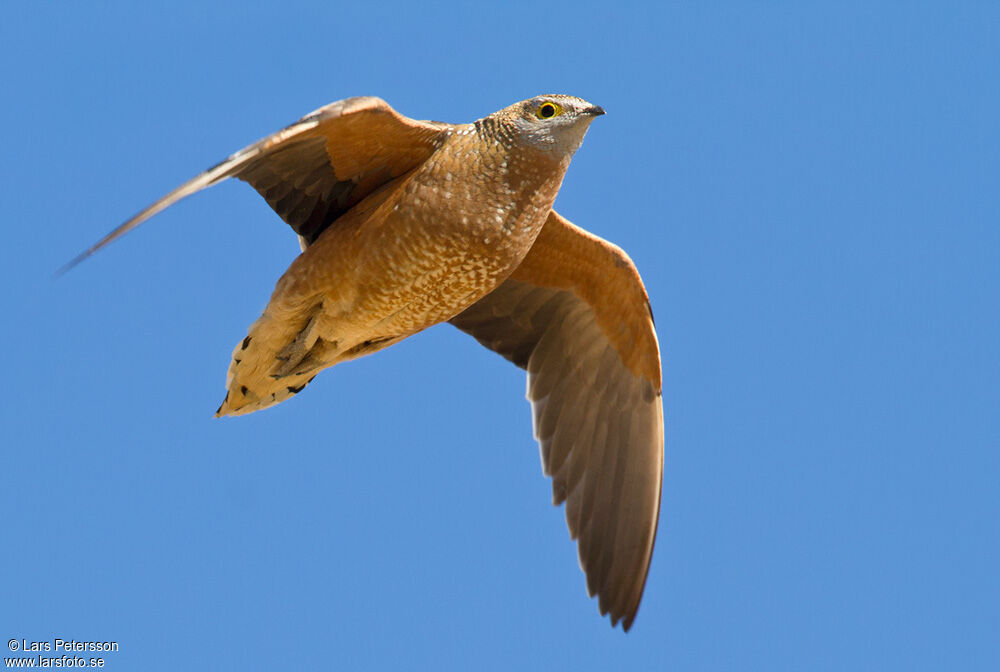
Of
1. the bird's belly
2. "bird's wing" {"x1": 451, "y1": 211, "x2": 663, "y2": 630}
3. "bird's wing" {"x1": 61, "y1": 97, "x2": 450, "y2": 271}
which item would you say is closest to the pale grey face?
the bird's belly

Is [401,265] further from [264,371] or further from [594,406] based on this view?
[594,406]

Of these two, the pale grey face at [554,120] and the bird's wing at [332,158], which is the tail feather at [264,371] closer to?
the bird's wing at [332,158]

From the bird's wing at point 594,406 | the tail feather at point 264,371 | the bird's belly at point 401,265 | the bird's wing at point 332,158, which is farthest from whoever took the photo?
the bird's wing at point 594,406

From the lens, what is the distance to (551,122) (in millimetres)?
8773

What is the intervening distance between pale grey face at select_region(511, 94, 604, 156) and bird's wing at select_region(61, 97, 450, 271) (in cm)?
70

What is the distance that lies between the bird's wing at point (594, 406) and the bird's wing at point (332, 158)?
1.62 m

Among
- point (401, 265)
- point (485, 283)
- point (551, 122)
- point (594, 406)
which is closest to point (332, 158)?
point (401, 265)

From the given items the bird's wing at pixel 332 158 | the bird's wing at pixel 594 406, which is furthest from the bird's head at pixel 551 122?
the bird's wing at pixel 594 406

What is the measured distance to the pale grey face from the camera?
8773 millimetres

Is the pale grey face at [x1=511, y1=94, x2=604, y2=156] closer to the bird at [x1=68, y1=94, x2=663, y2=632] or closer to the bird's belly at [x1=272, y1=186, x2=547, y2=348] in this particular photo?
the bird at [x1=68, y1=94, x2=663, y2=632]

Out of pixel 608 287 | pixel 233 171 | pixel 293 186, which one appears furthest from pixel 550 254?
pixel 233 171

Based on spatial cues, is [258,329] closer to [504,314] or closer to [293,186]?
[293,186]

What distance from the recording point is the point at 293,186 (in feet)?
31.0

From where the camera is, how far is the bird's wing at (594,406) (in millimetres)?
10758
